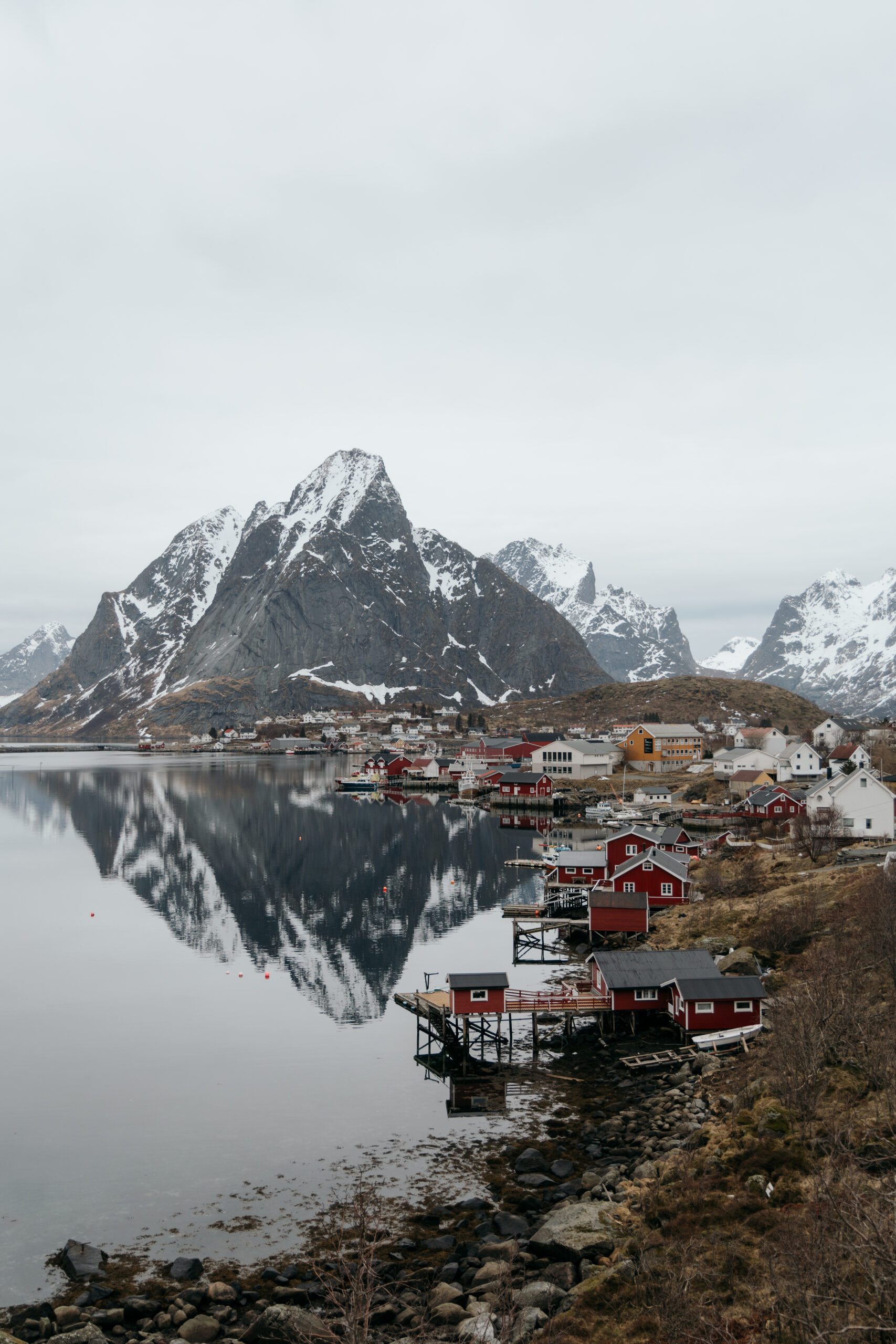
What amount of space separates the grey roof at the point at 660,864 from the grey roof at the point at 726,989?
20.9 m

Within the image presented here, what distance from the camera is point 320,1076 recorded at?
115 ft

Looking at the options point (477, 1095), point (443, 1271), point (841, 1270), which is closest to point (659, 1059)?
point (477, 1095)

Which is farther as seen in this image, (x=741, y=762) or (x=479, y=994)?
(x=741, y=762)

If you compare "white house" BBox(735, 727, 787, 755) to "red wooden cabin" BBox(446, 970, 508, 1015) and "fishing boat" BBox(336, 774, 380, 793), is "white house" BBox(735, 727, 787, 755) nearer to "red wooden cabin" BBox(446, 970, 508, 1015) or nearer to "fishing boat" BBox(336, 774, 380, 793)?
"fishing boat" BBox(336, 774, 380, 793)

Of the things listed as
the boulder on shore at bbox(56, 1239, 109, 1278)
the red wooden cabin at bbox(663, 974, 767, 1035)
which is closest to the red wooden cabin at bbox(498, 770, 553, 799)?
the red wooden cabin at bbox(663, 974, 767, 1035)

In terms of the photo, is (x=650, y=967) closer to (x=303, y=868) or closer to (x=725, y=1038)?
(x=725, y=1038)

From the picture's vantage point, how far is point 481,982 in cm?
3638

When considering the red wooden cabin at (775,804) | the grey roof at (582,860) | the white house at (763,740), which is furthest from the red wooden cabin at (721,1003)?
the white house at (763,740)

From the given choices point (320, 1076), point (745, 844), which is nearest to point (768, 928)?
point (320, 1076)

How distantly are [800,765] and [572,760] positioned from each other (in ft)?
120

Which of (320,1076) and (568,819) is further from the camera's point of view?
(568,819)

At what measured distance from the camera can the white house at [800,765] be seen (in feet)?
359

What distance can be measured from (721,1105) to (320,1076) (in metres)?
15.4

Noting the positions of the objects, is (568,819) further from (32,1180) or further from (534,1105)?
(32,1180)
